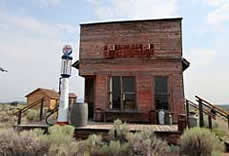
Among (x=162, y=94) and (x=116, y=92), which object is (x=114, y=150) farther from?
(x=162, y=94)

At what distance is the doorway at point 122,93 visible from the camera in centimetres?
892

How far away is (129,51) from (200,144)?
554 centimetres

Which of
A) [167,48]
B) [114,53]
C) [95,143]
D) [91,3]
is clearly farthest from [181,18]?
[95,143]

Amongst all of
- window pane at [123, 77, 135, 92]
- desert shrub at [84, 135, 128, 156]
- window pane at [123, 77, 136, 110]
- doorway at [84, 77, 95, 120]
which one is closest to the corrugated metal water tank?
desert shrub at [84, 135, 128, 156]

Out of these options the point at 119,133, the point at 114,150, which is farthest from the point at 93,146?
the point at 119,133

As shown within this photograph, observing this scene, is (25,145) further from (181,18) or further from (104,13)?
(181,18)

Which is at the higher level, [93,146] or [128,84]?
[128,84]

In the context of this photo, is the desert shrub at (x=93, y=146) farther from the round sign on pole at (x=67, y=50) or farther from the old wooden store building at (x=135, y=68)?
the round sign on pole at (x=67, y=50)

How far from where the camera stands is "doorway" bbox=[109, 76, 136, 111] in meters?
8.92

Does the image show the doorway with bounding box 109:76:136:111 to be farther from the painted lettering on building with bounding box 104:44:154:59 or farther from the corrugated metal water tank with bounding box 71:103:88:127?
the corrugated metal water tank with bounding box 71:103:88:127

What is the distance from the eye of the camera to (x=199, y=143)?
458cm

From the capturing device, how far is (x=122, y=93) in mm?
8984

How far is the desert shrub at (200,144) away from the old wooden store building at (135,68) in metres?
3.44

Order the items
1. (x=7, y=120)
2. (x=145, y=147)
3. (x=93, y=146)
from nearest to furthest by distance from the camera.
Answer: (x=145, y=147) < (x=93, y=146) < (x=7, y=120)
